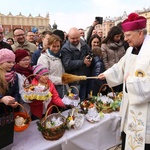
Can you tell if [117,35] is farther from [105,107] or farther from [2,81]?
[2,81]

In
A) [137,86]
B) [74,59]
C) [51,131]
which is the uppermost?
[74,59]

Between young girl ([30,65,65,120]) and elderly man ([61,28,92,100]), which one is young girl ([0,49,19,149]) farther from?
elderly man ([61,28,92,100])

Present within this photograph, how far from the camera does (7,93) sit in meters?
2.04

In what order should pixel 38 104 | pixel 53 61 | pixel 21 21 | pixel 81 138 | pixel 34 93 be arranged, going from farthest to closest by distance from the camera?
pixel 21 21
pixel 53 61
pixel 81 138
pixel 38 104
pixel 34 93

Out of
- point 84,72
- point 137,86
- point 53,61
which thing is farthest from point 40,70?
point 137,86

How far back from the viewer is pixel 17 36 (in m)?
3.76

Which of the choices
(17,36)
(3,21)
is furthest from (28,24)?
(17,36)

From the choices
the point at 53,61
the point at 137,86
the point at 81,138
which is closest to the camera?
the point at 137,86

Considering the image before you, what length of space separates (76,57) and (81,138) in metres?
1.37

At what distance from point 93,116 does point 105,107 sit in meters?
0.37

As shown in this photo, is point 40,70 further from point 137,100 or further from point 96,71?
point 137,100

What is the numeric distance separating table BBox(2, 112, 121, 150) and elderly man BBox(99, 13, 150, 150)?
0.53 meters

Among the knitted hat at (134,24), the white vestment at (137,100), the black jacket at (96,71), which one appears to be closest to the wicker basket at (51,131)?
the white vestment at (137,100)

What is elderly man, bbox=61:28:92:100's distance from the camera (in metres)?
3.00
